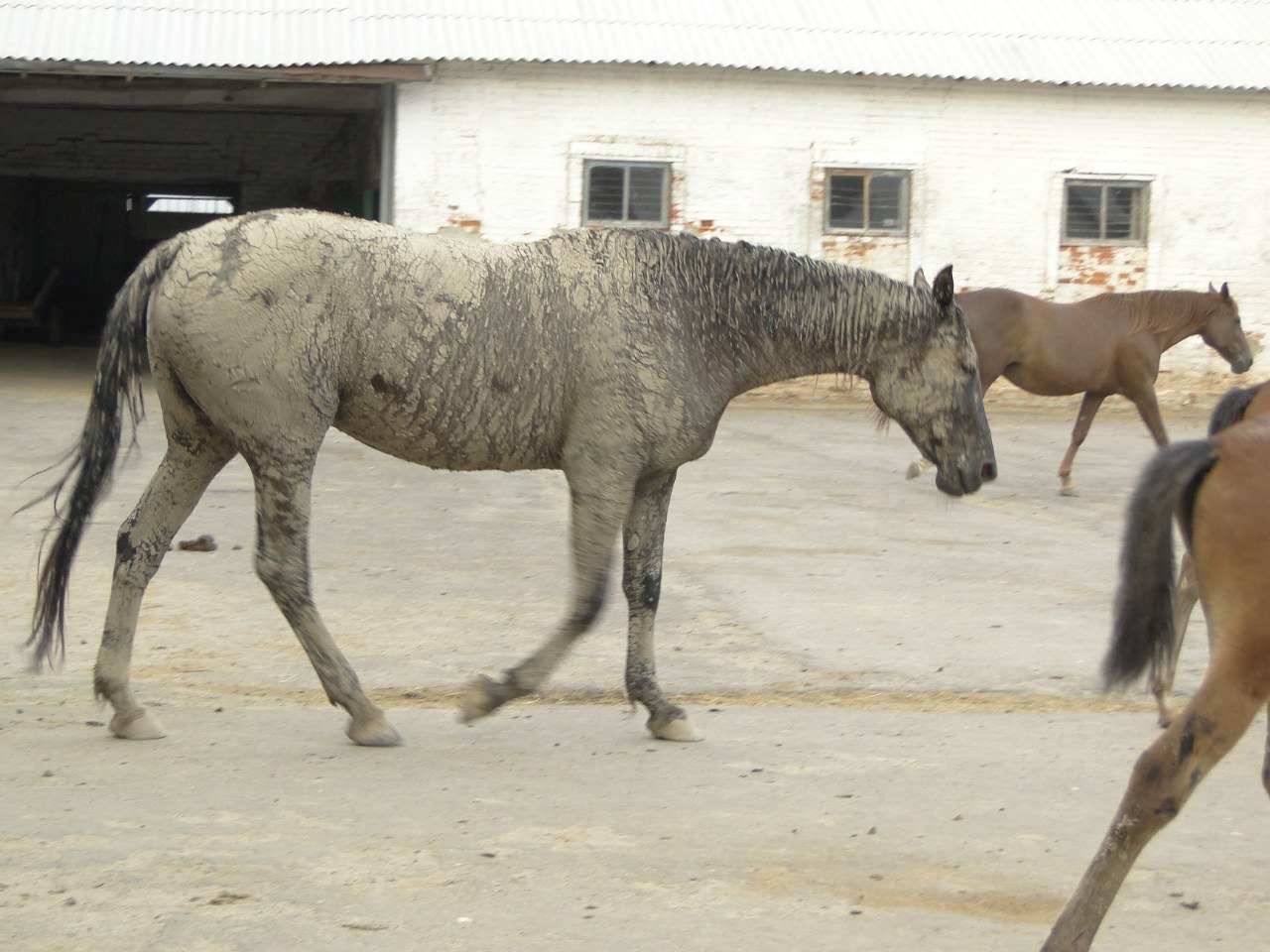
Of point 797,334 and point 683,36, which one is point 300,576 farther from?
point 683,36

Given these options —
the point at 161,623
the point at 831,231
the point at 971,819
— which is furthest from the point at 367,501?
the point at 831,231

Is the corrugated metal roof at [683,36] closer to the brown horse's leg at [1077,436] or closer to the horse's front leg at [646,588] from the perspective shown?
the brown horse's leg at [1077,436]

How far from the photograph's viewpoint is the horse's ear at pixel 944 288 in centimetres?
499

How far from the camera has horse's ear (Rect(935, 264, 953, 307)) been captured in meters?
4.99

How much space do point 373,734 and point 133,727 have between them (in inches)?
30.4

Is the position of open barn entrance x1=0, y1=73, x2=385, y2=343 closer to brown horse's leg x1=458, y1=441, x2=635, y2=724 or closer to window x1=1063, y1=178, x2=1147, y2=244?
window x1=1063, y1=178, x2=1147, y2=244

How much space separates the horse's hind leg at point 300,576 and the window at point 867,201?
1536 cm

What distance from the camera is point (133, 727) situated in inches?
190

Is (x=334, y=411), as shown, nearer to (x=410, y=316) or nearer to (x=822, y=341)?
(x=410, y=316)

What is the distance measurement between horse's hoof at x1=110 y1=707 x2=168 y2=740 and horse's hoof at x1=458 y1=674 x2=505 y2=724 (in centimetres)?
102

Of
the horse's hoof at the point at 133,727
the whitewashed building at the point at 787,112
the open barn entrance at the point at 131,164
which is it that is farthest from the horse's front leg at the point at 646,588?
the open barn entrance at the point at 131,164

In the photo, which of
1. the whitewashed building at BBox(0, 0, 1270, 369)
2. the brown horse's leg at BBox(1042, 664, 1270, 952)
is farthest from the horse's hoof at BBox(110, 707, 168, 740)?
the whitewashed building at BBox(0, 0, 1270, 369)

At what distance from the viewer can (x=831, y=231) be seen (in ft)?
63.5

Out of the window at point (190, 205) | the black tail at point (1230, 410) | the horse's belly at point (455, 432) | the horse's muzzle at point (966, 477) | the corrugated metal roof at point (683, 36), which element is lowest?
the horse's muzzle at point (966, 477)
